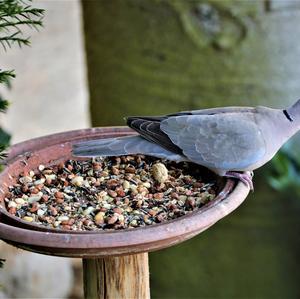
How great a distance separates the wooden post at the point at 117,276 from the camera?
1862 millimetres

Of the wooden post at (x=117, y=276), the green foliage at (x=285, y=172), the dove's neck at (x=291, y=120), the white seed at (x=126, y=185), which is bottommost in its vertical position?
the wooden post at (x=117, y=276)

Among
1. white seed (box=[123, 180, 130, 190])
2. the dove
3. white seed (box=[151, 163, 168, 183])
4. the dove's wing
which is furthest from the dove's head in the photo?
white seed (box=[123, 180, 130, 190])

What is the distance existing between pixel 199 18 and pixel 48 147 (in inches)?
55.0

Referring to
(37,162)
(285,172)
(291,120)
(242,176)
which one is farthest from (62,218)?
(285,172)

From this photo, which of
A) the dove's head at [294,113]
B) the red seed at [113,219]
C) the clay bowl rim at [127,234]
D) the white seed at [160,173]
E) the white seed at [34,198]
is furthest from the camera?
the dove's head at [294,113]

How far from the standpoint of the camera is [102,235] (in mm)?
1533

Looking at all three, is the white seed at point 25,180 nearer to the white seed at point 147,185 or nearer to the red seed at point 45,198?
the red seed at point 45,198

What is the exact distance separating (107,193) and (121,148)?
0.16m

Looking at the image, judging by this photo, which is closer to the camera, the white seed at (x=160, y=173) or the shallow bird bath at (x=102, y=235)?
the shallow bird bath at (x=102, y=235)

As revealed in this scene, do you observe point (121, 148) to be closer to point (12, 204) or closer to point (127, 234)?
point (12, 204)

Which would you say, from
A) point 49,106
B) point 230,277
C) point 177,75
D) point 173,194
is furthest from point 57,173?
point 49,106

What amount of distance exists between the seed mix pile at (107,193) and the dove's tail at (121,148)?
0.04 meters

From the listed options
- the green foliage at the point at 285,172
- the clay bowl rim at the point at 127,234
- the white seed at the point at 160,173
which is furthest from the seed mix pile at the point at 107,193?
the green foliage at the point at 285,172

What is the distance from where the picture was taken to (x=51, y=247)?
1.53 meters
